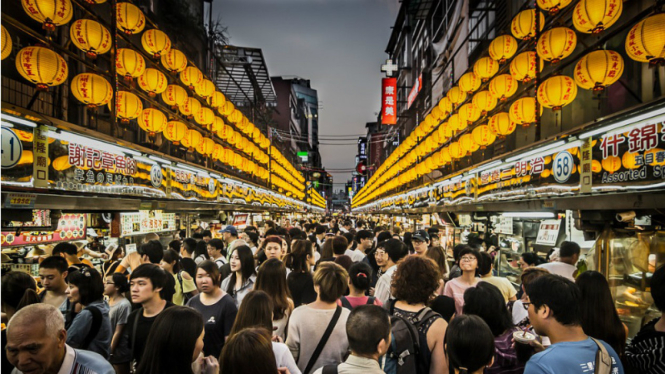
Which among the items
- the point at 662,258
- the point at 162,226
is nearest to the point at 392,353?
the point at 662,258

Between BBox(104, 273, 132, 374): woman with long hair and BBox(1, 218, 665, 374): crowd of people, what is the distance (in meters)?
0.01

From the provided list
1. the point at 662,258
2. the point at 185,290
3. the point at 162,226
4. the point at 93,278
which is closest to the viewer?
the point at 93,278

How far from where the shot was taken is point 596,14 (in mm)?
5941

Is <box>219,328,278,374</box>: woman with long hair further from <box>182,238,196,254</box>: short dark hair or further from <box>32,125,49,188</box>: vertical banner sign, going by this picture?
<box>182,238,196,254</box>: short dark hair

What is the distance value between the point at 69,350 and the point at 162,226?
14.8m

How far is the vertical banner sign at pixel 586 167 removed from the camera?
634cm

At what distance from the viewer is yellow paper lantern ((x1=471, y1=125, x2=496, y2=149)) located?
10.5 metres

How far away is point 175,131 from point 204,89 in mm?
1947

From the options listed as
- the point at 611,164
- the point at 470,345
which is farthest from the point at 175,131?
the point at 470,345

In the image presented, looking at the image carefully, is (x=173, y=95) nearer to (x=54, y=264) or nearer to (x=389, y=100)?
(x=54, y=264)

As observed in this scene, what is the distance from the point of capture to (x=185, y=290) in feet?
21.4

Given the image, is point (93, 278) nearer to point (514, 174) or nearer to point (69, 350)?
point (69, 350)

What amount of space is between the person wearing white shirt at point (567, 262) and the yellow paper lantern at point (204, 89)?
9.89 m

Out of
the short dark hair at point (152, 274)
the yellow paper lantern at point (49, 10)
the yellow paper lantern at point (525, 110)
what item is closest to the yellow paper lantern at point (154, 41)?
the yellow paper lantern at point (49, 10)
